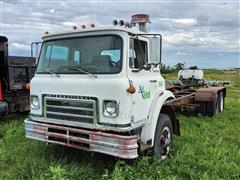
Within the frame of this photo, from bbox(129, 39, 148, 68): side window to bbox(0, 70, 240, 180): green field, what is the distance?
1.49m

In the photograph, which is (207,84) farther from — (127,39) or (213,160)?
(127,39)

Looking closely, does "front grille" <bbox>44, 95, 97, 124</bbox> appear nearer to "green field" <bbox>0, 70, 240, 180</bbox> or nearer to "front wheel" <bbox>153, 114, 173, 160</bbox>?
"green field" <bbox>0, 70, 240, 180</bbox>

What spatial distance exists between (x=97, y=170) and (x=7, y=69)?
443 centimetres

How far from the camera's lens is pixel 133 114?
4.50 metres

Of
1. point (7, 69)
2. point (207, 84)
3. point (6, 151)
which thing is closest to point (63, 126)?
point (6, 151)

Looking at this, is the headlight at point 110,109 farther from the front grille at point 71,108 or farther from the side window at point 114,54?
the side window at point 114,54

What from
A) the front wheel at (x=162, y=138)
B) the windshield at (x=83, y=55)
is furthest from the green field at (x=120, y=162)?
the windshield at (x=83, y=55)

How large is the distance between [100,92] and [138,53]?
1003mm

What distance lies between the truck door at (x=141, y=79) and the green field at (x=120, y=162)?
2.52 feet

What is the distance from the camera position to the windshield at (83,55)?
4602mm

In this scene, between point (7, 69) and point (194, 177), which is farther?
point (7, 69)

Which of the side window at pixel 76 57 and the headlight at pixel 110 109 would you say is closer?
the headlight at pixel 110 109

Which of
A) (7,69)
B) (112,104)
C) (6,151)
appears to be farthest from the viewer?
(7,69)

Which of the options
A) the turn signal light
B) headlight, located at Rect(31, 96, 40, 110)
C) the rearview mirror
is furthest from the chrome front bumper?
the rearview mirror
